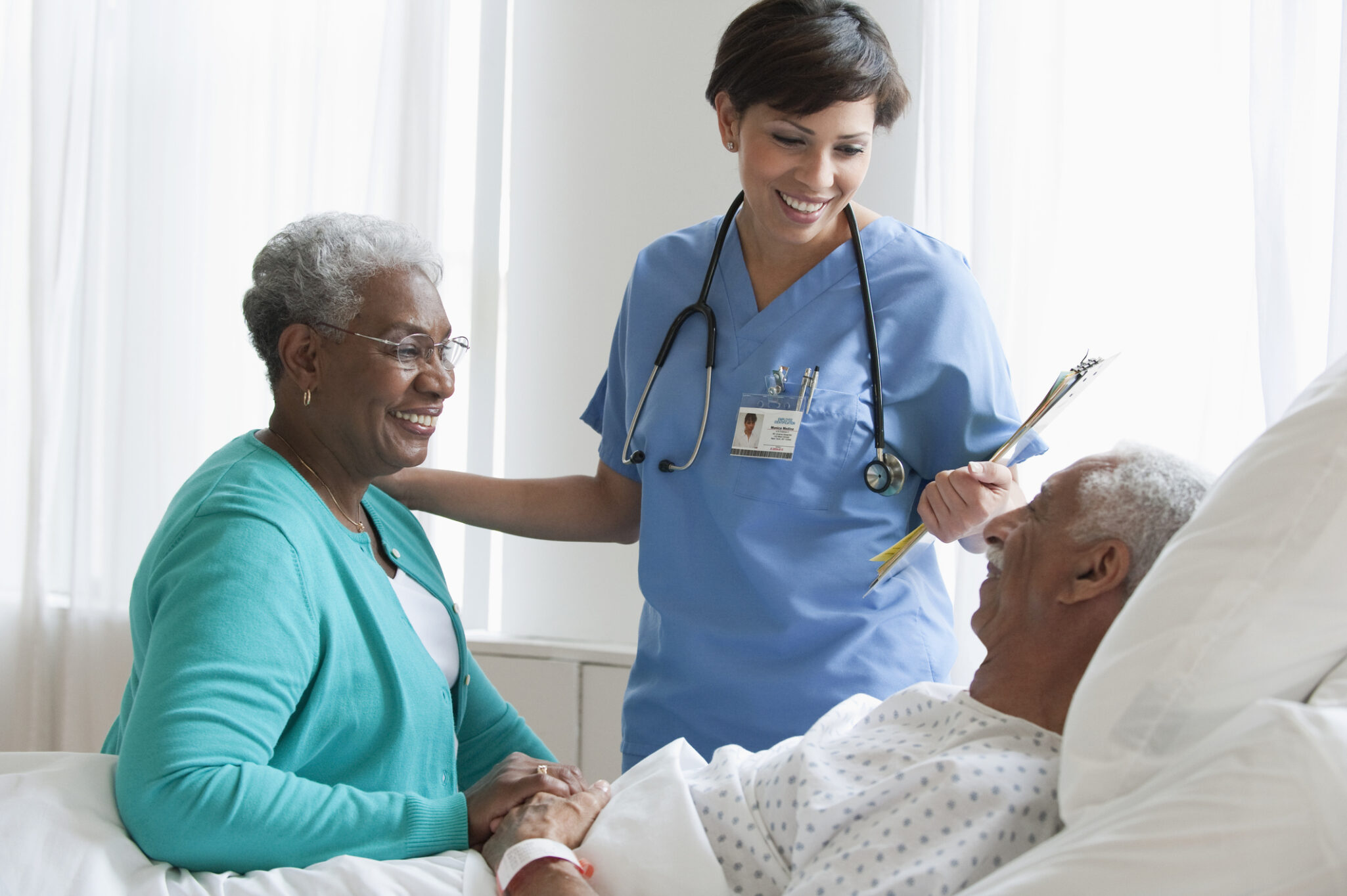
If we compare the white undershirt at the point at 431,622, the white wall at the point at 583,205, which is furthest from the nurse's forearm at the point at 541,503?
the white wall at the point at 583,205

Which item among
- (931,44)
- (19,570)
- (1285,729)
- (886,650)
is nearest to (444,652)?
(886,650)

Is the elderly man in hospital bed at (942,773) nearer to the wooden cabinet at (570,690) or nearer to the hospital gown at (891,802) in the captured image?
the hospital gown at (891,802)

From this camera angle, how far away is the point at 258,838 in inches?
45.5

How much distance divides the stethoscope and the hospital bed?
587mm

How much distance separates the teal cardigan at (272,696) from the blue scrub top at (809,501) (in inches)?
15.0

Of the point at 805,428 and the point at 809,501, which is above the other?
the point at 805,428

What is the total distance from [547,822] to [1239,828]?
0.73 meters

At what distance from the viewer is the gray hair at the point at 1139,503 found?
44.6 inches

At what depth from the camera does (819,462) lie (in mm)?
1580

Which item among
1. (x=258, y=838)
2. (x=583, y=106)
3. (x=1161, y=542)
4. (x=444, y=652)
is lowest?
(x=258, y=838)

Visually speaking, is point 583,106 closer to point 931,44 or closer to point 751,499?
point 931,44

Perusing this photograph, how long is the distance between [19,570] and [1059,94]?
2849 millimetres

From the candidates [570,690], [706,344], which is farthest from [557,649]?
[706,344]

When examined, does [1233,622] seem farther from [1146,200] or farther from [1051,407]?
[1146,200]
